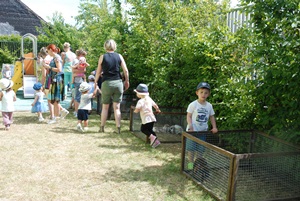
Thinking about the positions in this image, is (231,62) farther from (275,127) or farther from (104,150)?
(104,150)

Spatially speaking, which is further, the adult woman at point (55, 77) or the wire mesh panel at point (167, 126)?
the adult woman at point (55, 77)

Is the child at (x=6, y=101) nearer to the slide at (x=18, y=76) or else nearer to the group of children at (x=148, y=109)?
the group of children at (x=148, y=109)

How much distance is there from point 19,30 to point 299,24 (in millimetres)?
28994

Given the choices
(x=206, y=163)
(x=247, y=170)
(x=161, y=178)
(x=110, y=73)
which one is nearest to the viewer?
(x=247, y=170)

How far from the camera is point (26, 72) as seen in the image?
13258 millimetres

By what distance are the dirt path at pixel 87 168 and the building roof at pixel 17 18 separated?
24.6 m

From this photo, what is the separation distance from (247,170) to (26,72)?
11.7 meters

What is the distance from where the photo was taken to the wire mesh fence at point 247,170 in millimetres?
3264

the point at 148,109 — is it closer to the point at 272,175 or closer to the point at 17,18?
the point at 272,175

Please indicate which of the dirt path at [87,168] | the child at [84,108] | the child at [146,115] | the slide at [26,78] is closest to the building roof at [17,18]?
the slide at [26,78]

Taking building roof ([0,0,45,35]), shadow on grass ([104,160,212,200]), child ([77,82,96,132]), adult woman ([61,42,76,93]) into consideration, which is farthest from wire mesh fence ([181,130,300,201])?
building roof ([0,0,45,35])

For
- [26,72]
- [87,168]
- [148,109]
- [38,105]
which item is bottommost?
[87,168]

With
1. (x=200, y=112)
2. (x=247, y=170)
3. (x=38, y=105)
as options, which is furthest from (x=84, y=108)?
(x=247, y=170)

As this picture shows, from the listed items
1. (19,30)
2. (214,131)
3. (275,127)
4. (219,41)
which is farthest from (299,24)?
(19,30)
